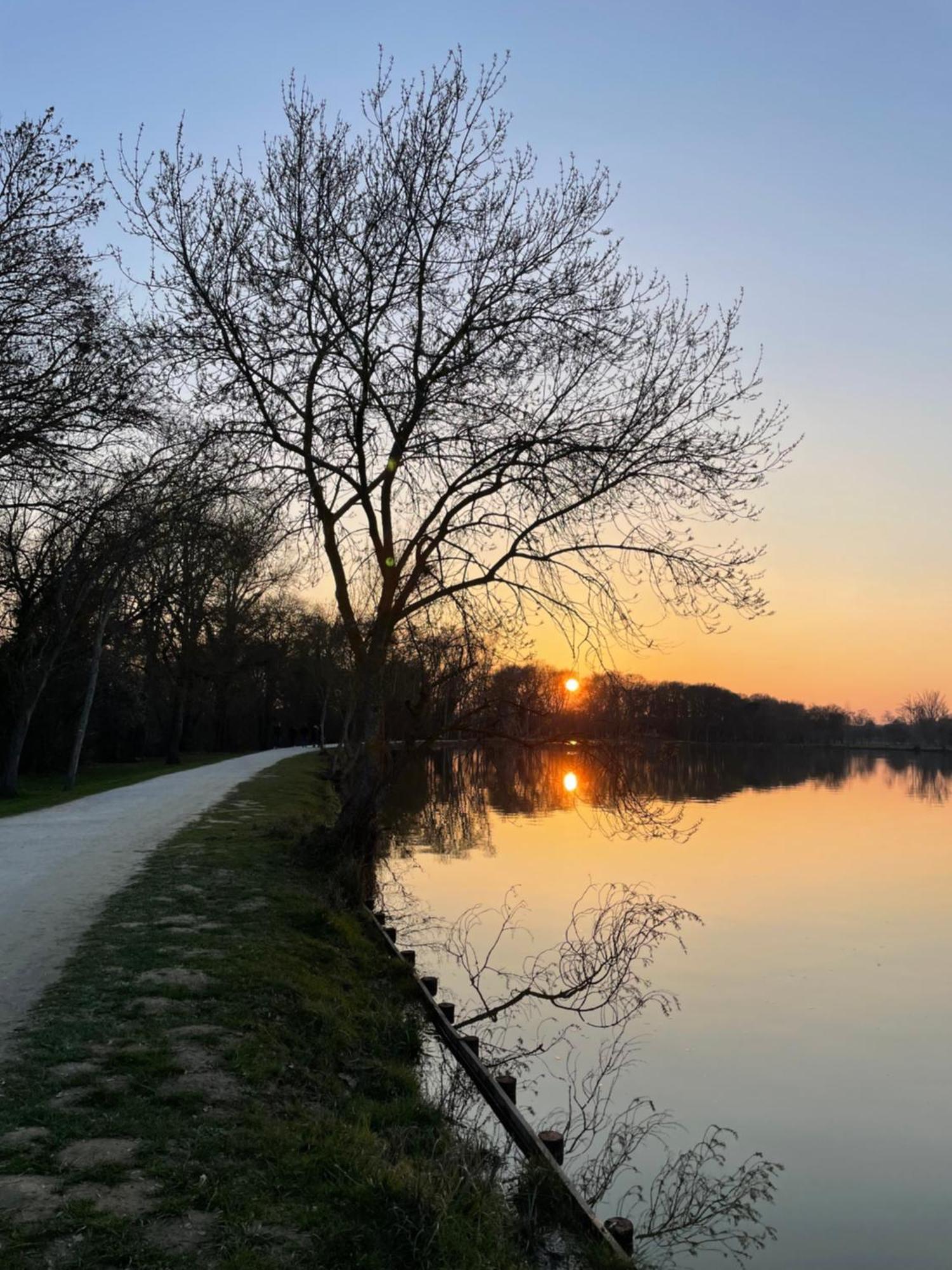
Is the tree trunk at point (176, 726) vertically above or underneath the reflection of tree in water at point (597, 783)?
above

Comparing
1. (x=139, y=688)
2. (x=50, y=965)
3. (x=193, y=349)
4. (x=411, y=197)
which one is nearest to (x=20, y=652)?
(x=139, y=688)

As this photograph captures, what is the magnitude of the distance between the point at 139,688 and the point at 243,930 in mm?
33420

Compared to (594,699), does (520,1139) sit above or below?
below

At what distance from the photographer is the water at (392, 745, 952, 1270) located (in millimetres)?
7852

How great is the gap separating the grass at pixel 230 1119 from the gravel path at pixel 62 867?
288 mm

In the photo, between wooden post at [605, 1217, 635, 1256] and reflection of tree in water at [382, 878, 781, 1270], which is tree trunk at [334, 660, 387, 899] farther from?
wooden post at [605, 1217, 635, 1256]

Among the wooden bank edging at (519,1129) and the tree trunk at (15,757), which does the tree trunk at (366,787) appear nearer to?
the wooden bank edging at (519,1129)

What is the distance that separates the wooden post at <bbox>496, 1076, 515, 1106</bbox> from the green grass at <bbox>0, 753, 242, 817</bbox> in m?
15.3

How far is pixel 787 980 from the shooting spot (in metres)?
13.3

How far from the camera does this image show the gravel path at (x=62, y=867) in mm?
→ 8047

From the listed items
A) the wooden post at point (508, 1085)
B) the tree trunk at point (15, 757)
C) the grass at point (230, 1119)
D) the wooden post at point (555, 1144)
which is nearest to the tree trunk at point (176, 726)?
the tree trunk at point (15, 757)

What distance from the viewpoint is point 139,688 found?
136 ft

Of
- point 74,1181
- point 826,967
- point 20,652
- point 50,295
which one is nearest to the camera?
point 74,1181

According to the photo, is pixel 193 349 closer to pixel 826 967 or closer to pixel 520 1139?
pixel 520 1139
